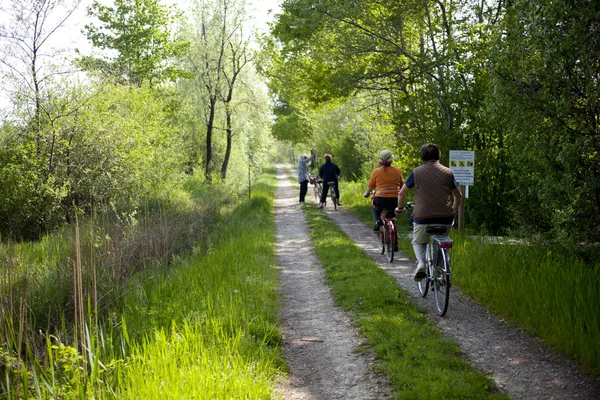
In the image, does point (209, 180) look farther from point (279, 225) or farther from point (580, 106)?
point (580, 106)

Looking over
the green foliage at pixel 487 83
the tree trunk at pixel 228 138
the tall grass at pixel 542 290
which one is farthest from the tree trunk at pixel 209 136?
the tall grass at pixel 542 290

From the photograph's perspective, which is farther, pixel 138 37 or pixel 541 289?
pixel 138 37

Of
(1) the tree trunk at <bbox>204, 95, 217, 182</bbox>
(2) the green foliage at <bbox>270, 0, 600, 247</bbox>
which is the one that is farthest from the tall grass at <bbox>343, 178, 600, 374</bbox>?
Result: (1) the tree trunk at <bbox>204, 95, 217, 182</bbox>

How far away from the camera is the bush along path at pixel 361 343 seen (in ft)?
14.9

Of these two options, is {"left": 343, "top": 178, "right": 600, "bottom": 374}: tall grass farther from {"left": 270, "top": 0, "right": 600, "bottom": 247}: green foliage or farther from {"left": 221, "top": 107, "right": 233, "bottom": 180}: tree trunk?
{"left": 221, "top": 107, "right": 233, "bottom": 180}: tree trunk

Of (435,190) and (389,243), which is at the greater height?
(435,190)

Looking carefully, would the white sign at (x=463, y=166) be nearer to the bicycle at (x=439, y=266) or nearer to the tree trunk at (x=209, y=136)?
the bicycle at (x=439, y=266)

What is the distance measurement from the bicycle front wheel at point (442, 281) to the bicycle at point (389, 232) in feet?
10.8

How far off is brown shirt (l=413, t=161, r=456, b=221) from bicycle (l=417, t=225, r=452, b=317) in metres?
0.20

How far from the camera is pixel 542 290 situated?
616 cm

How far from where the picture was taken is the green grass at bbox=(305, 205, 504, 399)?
4.40 m

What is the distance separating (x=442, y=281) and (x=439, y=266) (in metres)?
0.28

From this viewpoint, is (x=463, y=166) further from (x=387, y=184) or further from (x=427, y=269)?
(x=427, y=269)

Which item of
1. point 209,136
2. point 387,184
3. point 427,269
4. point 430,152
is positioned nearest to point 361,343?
point 427,269
